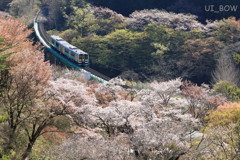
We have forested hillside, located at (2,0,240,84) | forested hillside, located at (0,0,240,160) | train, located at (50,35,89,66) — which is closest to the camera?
forested hillside, located at (0,0,240,160)

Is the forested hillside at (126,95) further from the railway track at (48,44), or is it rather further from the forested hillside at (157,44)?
the railway track at (48,44)

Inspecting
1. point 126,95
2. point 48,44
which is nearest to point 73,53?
point 48,44

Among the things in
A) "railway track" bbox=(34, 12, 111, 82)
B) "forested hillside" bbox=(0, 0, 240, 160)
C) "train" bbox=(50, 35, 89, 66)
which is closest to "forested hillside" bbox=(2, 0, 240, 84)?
"forested hillside" bbox=(0, 0, 240, 160)

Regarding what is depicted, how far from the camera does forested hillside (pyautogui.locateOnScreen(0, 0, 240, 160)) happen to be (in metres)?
18.5

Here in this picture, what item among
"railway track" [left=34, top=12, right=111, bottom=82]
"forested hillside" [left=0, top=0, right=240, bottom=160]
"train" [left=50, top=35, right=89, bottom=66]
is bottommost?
"railway track" [left=34, top=12, right=111, bottom=82]

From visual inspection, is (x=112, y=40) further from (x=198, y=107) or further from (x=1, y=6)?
(x=1, y=6)

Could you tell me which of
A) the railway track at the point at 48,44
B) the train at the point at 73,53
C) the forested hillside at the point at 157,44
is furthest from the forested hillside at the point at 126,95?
the train at the point at 73,53

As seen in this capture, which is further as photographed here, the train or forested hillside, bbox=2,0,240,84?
forested hillside, bbox=2,0,240,84

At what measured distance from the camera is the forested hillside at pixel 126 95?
1848cm

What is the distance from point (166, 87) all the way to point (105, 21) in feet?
105

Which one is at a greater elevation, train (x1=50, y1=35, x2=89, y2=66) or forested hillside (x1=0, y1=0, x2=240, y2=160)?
forested hillside (x1=0, y1=0, x2=240, y2=160)

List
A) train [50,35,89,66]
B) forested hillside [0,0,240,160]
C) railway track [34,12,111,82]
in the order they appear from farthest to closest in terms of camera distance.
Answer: railway track [34,12,111,82] < train [50,35,89,66] < forested hillside [0,0,240,160]

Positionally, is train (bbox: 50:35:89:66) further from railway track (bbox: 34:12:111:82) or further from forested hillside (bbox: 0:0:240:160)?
forested hillside (bbox: 0:0:240:160)

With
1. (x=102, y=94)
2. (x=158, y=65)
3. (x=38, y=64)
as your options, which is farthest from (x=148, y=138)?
(x=158, y=65)
